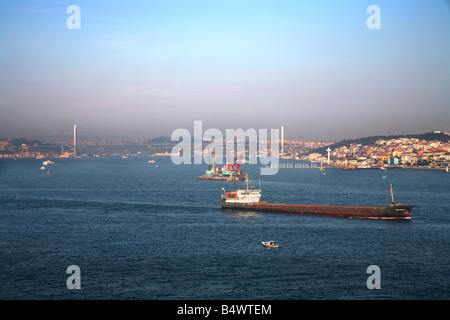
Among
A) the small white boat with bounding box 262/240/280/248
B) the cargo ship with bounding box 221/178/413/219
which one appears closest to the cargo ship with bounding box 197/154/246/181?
the cargo ship with bounding box 221/178/413/219

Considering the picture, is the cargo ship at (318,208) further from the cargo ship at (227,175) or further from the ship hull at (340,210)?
the cargo ship at (227,175)

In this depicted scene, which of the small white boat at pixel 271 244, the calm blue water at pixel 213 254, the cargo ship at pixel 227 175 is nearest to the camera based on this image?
the calm blue water at pixel 213 254

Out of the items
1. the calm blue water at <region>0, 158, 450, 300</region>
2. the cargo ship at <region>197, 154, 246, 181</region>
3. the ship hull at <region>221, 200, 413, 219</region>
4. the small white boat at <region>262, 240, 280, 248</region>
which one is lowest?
the calm blue water at <region>0, 158, 450, 300</region>

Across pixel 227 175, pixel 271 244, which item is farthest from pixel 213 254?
pixel 227 175

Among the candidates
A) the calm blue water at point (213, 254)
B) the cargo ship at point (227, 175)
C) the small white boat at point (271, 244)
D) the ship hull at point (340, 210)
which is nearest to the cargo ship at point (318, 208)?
the ship hull at point (340, 210)

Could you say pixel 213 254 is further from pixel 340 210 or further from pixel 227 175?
pixel 227 175

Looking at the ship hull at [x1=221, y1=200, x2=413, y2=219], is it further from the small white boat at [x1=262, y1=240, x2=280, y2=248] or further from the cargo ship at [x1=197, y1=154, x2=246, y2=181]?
the cargo ship at [x1=197, y1=154, x2=246, y2=181]

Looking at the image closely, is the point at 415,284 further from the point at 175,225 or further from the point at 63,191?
the point at 63,191
